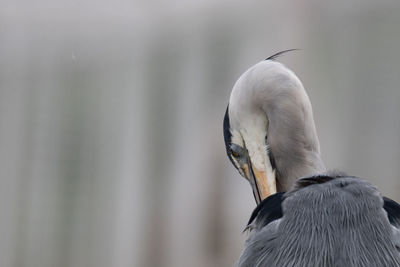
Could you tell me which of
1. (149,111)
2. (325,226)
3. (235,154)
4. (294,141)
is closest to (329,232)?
(325,226)

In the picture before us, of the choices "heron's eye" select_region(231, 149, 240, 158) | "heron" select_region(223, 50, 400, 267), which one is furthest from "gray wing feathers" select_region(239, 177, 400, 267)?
"heron's eye" select_region(231, 149, 240, 158)

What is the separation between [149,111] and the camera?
3301 mm

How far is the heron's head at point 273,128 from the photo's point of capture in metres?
1.66

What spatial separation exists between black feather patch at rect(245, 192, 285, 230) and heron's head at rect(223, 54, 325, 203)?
500 mm

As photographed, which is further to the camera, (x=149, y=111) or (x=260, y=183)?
(x=149, y=111)

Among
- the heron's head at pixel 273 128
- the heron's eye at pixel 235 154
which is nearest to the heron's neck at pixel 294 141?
the heron's head at pixel 273 128

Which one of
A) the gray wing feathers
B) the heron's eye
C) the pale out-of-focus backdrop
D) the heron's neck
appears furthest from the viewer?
the pale out-of-focus backdrop

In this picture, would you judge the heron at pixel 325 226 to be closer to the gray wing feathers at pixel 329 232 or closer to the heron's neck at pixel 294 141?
the gray wing feathers at pixel 329 232

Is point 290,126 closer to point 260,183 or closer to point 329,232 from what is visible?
point 260,183

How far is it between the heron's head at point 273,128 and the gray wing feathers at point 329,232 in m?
0.55

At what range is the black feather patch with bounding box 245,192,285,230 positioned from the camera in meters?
1.10

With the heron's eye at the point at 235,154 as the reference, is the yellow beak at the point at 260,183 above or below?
below

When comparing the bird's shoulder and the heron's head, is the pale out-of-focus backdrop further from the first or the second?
the bird's shoulder

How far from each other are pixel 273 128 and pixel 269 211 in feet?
1.87
